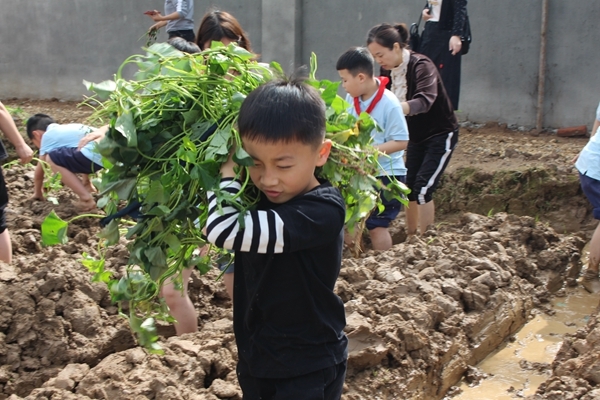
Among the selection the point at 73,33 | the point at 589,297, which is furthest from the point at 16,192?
the point at 73,33

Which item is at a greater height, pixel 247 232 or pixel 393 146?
pixel 247 232

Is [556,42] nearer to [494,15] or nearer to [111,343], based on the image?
[494,15]

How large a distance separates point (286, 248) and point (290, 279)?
160 millimetres

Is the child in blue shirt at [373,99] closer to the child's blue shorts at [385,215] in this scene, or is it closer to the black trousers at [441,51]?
the child's blue shorts at [385,215]

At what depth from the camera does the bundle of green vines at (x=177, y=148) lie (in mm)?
2350

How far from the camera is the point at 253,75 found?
8.29ft

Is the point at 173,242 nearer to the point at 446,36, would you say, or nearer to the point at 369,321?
the point at 369,321

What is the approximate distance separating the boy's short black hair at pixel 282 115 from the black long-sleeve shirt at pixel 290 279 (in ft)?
0.63

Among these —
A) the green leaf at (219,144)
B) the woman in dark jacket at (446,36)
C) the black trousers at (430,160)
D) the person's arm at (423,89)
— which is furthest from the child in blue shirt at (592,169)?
the green leaf at (219,144)

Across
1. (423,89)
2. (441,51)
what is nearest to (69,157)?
(423,89)

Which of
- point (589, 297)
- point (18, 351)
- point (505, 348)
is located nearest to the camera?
point (18, 351)

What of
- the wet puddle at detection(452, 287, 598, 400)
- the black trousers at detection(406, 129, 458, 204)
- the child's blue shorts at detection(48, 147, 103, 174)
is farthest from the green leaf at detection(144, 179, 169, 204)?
the child's blue shorts at detection(48, 147, 103, 174)

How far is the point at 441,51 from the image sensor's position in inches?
314

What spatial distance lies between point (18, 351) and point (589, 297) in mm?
3890
